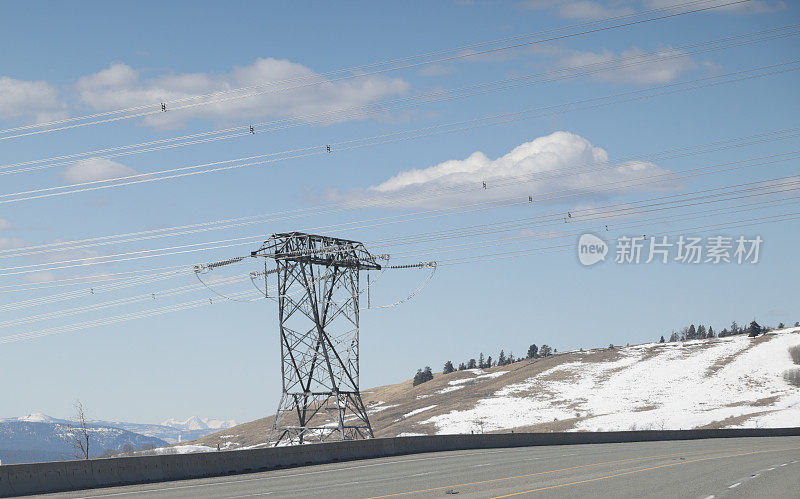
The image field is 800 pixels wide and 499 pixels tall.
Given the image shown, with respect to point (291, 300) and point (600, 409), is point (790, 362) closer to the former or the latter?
point (600, 409)

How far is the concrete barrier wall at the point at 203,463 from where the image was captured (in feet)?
85.6

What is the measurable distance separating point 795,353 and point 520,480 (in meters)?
164

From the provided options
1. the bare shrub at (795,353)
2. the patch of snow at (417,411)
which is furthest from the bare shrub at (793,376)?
the patch of snow at (417,411)

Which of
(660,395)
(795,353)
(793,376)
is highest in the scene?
(795,353)

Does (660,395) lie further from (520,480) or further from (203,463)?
(520,480)

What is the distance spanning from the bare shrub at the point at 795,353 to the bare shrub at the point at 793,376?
9.59m

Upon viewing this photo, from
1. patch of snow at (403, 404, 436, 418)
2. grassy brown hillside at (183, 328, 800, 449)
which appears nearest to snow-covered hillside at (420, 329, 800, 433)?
grassy brown hillside at (183, 328, 800, 449)

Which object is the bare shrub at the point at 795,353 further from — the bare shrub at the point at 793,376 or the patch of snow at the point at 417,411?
the patch of snow at the point at 417,411

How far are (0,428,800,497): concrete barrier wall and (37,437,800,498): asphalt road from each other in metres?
1.14

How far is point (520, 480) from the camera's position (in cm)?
2539

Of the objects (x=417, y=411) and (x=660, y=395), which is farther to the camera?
(x=417, y=411)

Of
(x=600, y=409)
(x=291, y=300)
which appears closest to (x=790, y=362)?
(x=600, y=409)

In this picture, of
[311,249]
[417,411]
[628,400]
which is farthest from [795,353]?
[311,249]

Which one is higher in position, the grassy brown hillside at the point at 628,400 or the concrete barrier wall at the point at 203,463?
the concrete barrier wall at the point at 203,463
